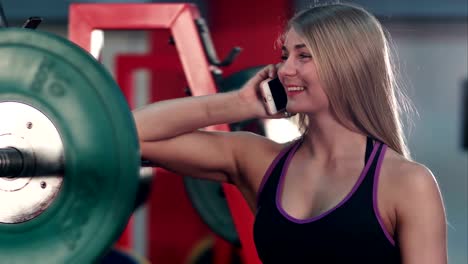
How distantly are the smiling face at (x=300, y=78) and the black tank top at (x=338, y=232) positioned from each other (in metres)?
0.12

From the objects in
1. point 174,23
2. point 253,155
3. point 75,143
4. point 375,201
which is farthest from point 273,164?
point 174,23

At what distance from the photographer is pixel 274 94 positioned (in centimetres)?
183

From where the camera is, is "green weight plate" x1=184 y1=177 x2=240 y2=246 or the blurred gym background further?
the blurred gym background

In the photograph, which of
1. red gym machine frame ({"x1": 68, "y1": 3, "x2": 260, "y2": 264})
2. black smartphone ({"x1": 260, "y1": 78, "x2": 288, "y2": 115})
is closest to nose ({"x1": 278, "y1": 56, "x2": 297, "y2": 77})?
black smartphone ({"x1": 260, "y1": 78, "x2": 288, "y2": 115})

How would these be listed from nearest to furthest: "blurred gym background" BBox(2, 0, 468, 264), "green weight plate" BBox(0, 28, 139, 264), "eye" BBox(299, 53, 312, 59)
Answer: "green weight plate" BBox(0, 28, 139, 264), "eye" BBox(299, 53, 312, 59), "blurred gym background" BBox(2, 0, 468, 264)

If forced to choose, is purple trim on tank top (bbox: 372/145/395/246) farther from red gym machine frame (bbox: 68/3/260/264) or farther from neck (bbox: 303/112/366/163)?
red gym machine frame (bbox: 68/3/260/264)

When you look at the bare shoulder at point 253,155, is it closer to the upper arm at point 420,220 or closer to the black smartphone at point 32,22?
A: the upper arm at point 420,220

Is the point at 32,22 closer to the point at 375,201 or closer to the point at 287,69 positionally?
the point at 287,69

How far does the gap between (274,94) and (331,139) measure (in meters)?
0.12

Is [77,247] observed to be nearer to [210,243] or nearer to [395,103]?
[395,103]

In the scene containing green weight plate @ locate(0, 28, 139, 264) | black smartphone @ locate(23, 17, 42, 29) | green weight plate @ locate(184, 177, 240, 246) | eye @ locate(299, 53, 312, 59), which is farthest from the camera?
green weight plate @ locate(184, 177, 240, 246)

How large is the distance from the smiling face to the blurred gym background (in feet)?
8.62

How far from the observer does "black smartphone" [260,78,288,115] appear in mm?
1818

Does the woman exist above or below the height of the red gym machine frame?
below
